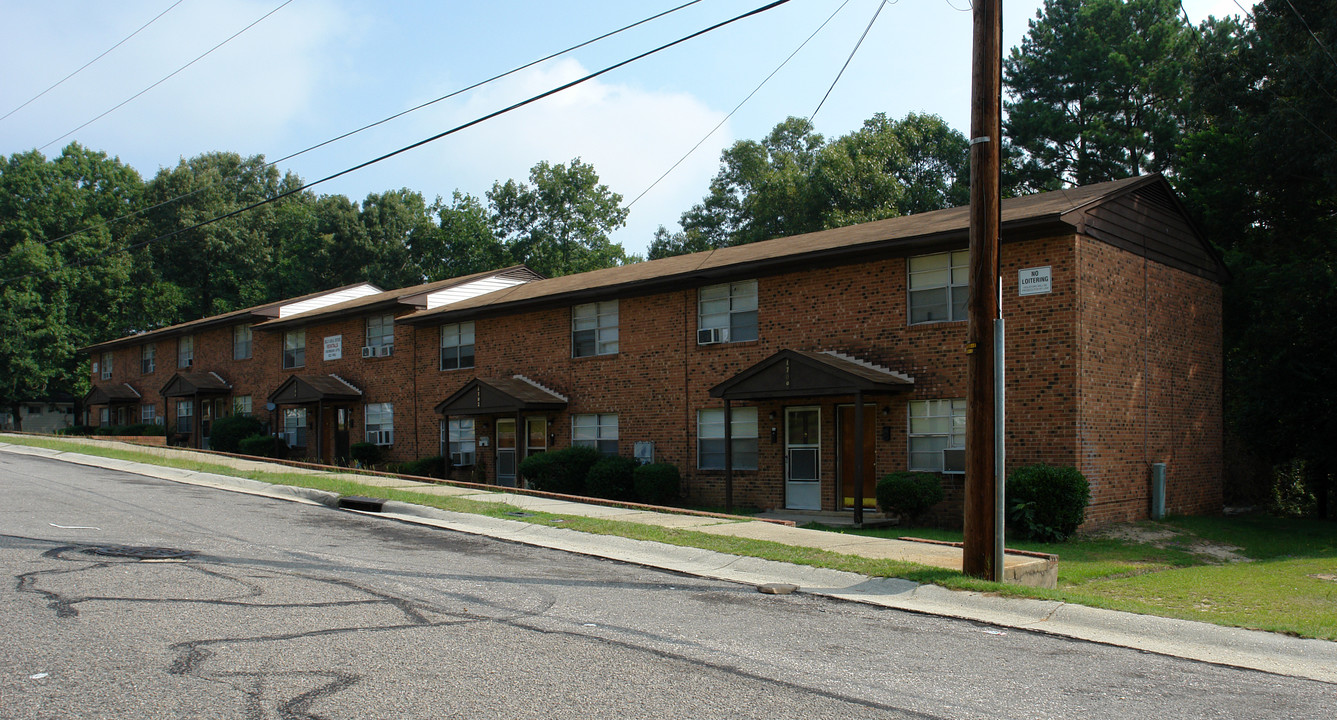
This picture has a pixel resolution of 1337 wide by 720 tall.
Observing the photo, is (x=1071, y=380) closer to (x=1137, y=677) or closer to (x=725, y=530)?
(x=725, y=530)

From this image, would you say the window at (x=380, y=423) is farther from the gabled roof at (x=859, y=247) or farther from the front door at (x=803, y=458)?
the front door at (x=803, y=458)

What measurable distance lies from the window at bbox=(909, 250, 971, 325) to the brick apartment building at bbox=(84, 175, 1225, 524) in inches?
1.4

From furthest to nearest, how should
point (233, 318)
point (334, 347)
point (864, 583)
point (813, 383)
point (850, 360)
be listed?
point (233, 318)
point (334, 347)
point (850, 360)
point (813, 383)
point (864, 583)

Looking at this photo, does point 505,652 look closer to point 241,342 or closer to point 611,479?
point 611,479

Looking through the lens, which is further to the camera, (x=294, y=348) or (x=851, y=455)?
(x=294, y=348)

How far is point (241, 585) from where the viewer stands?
8.55m

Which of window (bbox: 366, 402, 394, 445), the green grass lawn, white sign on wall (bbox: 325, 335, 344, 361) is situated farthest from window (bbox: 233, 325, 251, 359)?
the green grass lawn

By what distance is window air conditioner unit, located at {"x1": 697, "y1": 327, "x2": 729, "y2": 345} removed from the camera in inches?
822

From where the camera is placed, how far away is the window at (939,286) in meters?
17.2

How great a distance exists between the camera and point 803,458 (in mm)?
19406

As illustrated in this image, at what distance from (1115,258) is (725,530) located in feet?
29.9

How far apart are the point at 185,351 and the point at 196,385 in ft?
15.9

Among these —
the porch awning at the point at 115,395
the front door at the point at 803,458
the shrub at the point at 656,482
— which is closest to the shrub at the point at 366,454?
the shrub at the point at 656,482

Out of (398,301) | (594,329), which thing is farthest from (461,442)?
(594,329)
